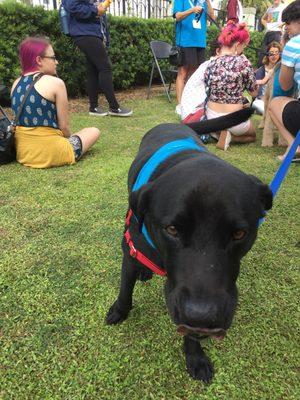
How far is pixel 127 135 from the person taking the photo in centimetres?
597

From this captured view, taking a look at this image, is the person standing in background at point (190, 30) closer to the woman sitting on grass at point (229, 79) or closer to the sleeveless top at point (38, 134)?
the woman sitting on grass at point (229, 79)

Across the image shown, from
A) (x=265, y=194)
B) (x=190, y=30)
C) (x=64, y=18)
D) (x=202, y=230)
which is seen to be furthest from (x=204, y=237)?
(x=190, y=30)

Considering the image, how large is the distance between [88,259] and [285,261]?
4.89 ft

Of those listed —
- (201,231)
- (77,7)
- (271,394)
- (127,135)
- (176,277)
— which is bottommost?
(127,135)

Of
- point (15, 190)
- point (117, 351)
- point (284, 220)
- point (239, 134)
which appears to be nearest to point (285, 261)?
point (284, 220)

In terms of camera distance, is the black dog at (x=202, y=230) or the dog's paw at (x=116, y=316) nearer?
the black dog at (x=202, y=230)

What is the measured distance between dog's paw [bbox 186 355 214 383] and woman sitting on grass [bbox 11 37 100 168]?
10.6 feet

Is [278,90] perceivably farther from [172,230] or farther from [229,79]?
[172,230]

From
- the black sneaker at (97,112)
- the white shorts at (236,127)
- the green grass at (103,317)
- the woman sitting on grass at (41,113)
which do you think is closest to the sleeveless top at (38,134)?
the woman sitting on grass at (41,113)

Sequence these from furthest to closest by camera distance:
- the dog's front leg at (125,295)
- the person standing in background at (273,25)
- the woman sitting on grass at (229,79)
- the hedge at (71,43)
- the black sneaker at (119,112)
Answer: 1. the person standing in background at (273,25)
2. the black sneaker at (119,112)
3. the hedge at (71,43)
4. the woman sitting on grass at (229,79)
5. the dog's front leg at (125,295)

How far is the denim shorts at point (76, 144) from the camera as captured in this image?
183 inches

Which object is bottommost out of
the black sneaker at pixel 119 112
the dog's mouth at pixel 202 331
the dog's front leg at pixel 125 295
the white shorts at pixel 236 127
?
the black sneaker at pixel 119 112

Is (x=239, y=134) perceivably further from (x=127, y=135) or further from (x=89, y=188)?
(x=89, y=188)

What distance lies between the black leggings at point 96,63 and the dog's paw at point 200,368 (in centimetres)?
553
